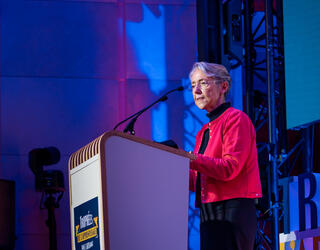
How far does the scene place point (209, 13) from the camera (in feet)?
16.7

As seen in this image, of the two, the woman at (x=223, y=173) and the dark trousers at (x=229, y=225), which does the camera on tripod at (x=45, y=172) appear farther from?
the dark trousers at (x=229, y=225)

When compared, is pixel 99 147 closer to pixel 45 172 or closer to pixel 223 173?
pixel 223 173

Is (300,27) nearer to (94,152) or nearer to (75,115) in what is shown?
(75,115)

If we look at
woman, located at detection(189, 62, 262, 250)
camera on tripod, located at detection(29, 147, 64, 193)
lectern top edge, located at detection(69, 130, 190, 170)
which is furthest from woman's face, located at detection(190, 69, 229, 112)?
camera on tripod, located at detection(29, 147, 64, 193)

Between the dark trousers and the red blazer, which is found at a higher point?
the red blazer

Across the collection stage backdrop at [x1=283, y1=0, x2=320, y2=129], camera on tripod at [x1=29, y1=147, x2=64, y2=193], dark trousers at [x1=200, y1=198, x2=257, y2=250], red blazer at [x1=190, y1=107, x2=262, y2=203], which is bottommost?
dark trousers at [x1=200, y1=198, x2=257, y2=250]

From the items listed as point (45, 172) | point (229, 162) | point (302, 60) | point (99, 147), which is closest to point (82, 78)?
point (45, 172)

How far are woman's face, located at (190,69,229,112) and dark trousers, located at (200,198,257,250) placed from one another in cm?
47

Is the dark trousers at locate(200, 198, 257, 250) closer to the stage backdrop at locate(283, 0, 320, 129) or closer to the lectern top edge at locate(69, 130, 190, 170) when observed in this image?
the lectern top edge at locate(69, 130, 190, 170)

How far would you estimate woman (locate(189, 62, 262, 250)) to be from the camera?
2275mm

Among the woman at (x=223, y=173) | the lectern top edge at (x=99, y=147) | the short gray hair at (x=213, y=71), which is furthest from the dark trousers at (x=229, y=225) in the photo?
the short gray hair at (x=213, y=71)

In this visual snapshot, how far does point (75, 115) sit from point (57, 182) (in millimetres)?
934

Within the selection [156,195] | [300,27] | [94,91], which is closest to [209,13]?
[300,27]

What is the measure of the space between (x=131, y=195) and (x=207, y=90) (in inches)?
27.3
